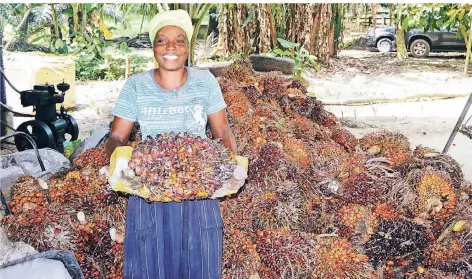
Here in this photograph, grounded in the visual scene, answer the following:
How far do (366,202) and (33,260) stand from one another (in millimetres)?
1805

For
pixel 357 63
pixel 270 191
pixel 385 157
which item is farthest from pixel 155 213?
pixel 357 63

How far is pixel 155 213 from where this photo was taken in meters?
1.62

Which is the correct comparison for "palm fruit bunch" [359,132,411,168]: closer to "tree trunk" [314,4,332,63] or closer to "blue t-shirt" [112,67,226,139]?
"blue t-shirt" [112,67,226,139]

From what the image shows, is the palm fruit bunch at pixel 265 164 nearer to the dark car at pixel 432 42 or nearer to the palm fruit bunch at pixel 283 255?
the palm fruit bunch at pixel 283 255

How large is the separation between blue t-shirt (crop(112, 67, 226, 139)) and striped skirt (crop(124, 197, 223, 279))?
0.28 m

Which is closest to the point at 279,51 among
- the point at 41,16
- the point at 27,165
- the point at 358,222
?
the point at 27,165

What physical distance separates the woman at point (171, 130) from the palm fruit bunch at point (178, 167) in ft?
0.50

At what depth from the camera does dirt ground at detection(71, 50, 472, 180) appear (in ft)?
19.1

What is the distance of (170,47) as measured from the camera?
5.68 ft

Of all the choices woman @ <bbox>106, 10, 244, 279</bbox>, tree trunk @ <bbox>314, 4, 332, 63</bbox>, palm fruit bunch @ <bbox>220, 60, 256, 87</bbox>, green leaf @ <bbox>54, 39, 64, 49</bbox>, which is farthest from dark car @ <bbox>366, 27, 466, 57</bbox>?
woman @ <bbox>106, 10, 244, 279</bbox>

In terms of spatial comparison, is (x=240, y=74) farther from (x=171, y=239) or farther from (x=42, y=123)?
(x=171, y=239)

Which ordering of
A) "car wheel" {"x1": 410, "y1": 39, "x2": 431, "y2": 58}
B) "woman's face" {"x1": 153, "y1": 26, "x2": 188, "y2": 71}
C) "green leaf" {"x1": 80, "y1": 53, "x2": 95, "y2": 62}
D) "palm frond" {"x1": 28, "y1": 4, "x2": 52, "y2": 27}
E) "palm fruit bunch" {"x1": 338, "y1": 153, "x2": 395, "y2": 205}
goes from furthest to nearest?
"car wheel" {"x1": 410, "y1": 39, "x2": 431, "y2": 58} → "palm frond" {"x1": 28, "y1": 4, "x2": 52, "y2": 27} → "green leaf" {"x1": 80, "y1": 53, "x2": 95, "y2": 62} → "palm fruit bunch" {"x1": 338, "y1": 153, "x2": 395, "y2": 205} → "woman's face" {"x1": 153, "y1": 26, "x2": 188, "y2": 71}

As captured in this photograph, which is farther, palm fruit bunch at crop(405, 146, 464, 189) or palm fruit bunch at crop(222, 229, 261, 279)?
palm fruit bunch at crop(405, 146, 464, 189)

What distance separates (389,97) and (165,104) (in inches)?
272
